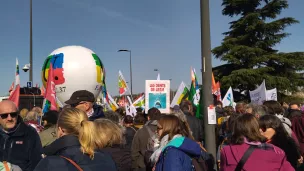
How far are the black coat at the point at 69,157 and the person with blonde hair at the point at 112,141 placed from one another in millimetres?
250

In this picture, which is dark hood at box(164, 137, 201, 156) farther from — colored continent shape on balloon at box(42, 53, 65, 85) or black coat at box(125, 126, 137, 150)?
colored continent shape on balloon at box(42, 53, 65, 85)

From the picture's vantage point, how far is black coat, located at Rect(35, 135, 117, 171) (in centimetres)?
224

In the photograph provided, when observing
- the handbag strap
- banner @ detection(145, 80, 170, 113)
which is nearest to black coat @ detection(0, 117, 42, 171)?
the handbag strap

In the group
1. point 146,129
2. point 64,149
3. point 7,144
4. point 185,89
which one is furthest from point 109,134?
point 185,89

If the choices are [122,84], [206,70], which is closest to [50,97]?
[206,70]

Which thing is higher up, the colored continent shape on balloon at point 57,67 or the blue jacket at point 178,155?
the colored continent shape on balloon at point 57,67

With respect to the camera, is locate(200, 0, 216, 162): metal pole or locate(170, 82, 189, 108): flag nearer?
locate(200, 0, 216, 162): metal pole

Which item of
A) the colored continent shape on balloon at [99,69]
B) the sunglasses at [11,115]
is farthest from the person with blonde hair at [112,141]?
the colored continent shape on balloon at [99,69]

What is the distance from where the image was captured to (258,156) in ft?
10.8

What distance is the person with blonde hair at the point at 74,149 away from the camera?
7.43ft

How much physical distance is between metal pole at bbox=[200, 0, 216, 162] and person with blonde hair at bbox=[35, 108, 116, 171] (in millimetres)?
3623

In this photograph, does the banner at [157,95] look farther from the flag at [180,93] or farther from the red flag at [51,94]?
the red flag at [51,94]

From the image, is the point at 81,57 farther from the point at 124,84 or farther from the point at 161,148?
the point at 124,84

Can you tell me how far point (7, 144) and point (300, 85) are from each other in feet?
104
